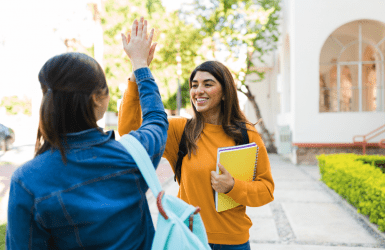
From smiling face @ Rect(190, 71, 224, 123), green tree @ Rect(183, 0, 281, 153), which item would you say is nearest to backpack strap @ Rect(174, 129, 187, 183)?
smiling face @ Rect(190, 71, 224, 123)

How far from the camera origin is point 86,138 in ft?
3.24

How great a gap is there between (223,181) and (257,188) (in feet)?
0.77

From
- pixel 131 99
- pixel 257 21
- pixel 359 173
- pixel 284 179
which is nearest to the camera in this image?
pixel 131 99

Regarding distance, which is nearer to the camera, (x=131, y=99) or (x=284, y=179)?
(x=131, y=99)

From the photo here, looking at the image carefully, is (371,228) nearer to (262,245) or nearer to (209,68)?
(262,245)

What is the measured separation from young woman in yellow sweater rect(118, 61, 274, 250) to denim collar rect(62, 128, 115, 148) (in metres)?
0.86

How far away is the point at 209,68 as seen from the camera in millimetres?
1923

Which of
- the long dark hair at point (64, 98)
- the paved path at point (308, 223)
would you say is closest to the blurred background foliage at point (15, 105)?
the paved path at point (308, 223)

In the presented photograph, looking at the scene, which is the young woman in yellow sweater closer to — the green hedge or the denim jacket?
the denim jacket

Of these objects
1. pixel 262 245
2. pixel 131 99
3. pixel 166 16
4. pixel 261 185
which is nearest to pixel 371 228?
pixel 262 245

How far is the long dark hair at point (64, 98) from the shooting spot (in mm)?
936

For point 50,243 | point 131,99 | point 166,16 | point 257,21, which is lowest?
point 50,243

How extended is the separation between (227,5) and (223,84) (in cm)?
1253

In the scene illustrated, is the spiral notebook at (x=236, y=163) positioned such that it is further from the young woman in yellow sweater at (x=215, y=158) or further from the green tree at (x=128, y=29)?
the green tree at (x=128, y=29)
